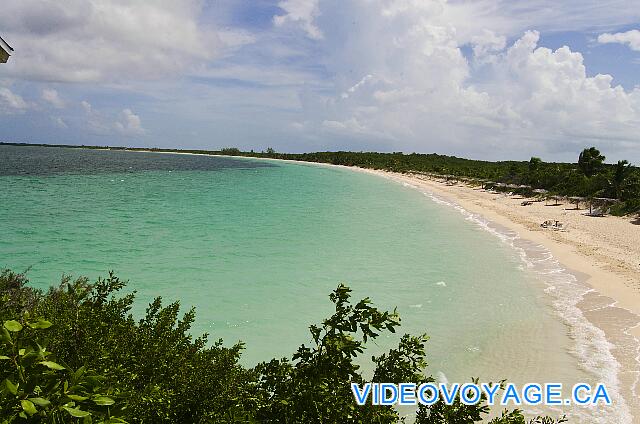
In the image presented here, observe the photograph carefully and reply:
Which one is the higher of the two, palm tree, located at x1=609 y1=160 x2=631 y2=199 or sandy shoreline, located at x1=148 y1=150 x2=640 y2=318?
palm tree, located at x1=609 y1=160 x2=631 y2=199

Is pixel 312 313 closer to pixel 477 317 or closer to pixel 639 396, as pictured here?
pixel 477 317

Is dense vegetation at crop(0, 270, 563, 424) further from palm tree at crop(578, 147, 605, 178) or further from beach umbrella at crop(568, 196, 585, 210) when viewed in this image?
palm tree at crop(578, 147, 605, 178)

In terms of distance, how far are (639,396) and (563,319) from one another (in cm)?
486

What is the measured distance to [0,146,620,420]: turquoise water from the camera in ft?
38.9

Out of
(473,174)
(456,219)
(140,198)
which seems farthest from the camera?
(473,174)

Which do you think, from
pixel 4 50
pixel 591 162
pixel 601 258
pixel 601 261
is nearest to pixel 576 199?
pixel 591 162

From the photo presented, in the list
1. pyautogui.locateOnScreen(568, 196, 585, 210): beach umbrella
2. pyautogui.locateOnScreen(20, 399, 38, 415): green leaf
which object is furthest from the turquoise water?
pyautogui.locateOnScreen(568, 196, 585, 210): beach umbrella

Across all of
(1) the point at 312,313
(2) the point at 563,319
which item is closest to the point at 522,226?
(2) the point at 563,319

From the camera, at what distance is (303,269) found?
765 inches

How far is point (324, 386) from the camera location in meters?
3.29

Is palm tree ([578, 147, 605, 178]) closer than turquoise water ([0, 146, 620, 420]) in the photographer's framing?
No

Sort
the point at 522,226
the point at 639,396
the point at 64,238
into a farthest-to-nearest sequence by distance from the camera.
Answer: the point at 522,226 → the point at 64,238 → the point at 639,396

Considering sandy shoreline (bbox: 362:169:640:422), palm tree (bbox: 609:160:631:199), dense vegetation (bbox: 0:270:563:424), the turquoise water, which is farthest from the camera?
palm tree (bbox: 609:160:631:199)

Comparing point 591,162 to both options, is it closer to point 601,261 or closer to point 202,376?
point 601,261
